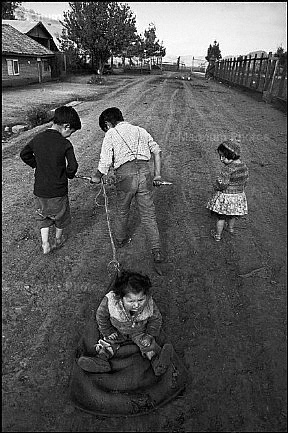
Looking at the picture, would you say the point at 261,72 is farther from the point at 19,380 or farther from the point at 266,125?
the point at 19,380

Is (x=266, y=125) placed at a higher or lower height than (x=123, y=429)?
higher

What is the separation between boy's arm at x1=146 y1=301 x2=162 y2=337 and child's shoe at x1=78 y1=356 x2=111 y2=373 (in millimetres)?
339

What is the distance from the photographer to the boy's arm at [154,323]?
2.29 meters

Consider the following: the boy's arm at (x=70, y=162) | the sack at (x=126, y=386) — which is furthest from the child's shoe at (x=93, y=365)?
the boy's arm at (x=70, y=162)

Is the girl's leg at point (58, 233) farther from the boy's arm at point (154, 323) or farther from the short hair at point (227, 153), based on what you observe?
the short hair at point (227, 153)

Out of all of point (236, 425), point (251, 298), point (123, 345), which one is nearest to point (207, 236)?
point (251, 298)

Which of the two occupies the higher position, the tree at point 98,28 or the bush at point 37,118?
the tree at point 98,28

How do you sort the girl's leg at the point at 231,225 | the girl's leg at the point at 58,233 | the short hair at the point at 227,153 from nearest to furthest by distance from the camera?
the short hair at the point at 227,153
the girl's leg at the point at 58,233
the girl's leg at the point at 231,225

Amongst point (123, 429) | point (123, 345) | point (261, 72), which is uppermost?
point (261, 72)

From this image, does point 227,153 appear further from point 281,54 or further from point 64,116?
point 281,54

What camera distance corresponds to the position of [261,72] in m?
16.3

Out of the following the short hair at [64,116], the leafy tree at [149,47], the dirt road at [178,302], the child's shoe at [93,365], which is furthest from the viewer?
the leafy tree at [149,47]

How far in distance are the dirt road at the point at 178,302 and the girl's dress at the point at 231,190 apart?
0.31m

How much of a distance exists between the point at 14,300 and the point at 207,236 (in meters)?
2.04
